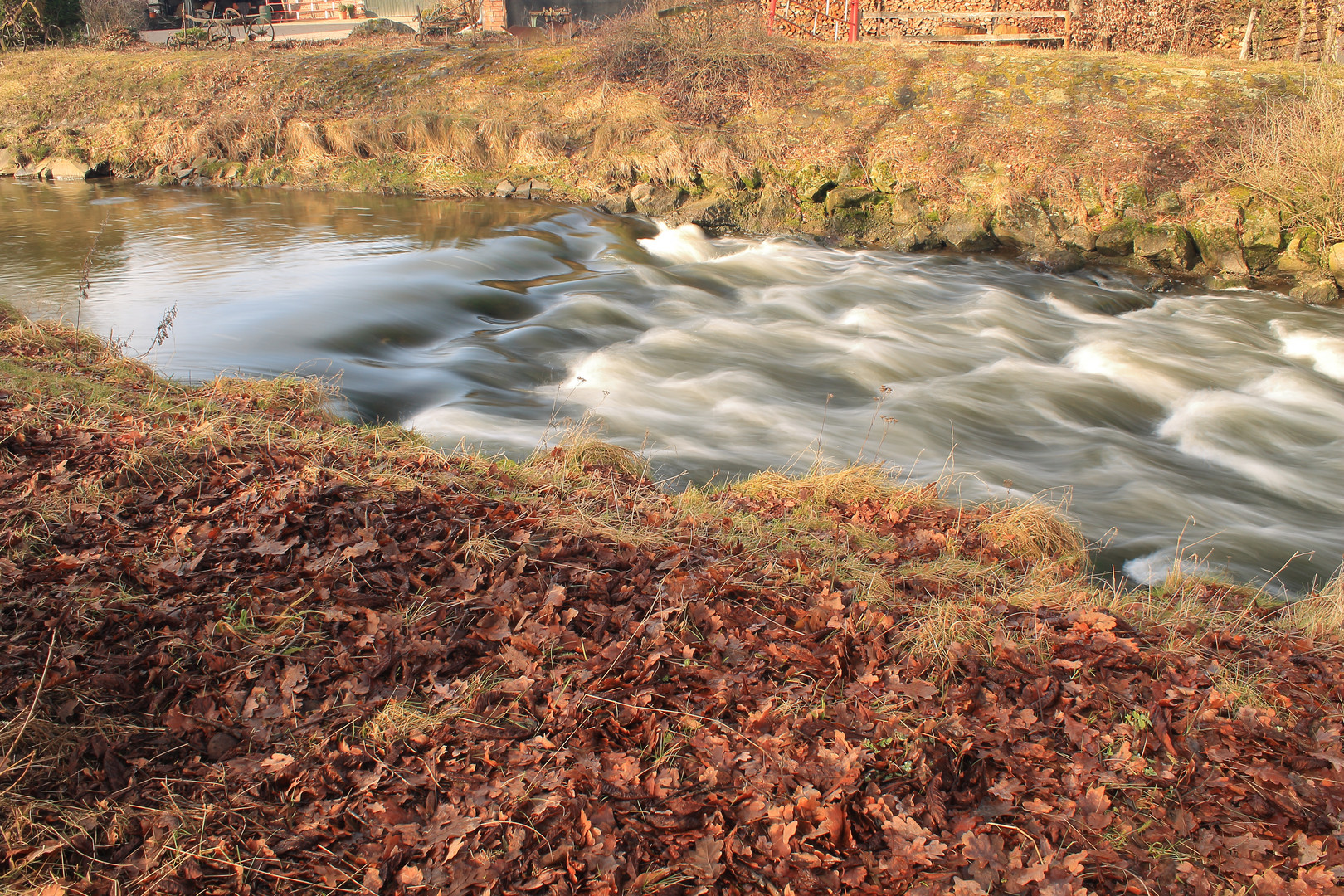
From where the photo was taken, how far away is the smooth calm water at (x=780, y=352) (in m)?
7.89

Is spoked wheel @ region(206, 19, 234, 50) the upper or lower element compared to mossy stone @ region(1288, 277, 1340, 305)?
upper

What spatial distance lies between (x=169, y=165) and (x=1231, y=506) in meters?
23.1

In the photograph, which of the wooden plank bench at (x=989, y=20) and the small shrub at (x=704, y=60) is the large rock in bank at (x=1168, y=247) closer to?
the small shrub at (x=704, y=60)

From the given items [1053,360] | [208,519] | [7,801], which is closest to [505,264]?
[1053,360]

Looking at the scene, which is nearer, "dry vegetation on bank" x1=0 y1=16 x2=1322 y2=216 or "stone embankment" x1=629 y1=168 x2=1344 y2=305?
"stone embankment" x1=629 y1=168 x2=1344 y2=305

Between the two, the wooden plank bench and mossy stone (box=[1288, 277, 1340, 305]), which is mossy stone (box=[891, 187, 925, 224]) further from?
the wooden plank bench

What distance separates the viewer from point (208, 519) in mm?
4762

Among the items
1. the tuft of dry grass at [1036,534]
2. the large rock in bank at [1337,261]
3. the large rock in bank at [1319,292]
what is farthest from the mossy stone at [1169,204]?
the tuft of dry grass at [1036,534]

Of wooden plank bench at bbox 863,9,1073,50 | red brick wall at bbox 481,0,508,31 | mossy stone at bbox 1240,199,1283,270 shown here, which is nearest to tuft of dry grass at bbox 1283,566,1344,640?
mossy stone at bbox 1240,199,1283,270

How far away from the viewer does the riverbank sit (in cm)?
1505

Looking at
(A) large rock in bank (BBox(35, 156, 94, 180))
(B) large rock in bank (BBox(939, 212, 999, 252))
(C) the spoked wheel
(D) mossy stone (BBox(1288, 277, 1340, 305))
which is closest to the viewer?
(D) mossy stone (BBox(1288, 277, 1340, 305))

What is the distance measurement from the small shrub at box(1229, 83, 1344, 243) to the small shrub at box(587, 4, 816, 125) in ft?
31.3

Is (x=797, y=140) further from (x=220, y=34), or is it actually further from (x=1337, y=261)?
(x=220, y=34)

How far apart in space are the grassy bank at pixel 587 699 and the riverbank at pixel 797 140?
11.6 m
